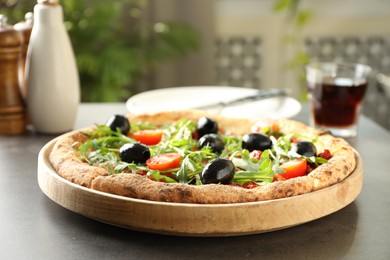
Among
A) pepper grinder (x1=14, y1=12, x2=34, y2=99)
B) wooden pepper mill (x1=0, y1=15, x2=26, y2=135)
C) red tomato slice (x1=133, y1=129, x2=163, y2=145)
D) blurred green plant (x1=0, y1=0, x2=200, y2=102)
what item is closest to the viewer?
red tomato slice (x1=133, y1=129, x2=163, y2=145)

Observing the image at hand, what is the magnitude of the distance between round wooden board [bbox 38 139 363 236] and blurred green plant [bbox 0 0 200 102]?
2.72m

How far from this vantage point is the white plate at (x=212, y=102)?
223 cm

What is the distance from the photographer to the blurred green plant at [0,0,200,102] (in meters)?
3.99

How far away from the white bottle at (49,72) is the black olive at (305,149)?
2.59 feet

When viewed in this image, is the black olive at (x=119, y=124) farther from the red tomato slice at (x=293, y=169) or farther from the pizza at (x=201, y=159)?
the red tomato slice at (x=293, y=169)

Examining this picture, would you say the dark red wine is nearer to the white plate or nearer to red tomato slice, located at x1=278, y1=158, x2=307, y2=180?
the white plate

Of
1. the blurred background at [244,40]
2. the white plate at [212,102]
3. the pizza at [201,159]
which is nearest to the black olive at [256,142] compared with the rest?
the pizza at [201,159]

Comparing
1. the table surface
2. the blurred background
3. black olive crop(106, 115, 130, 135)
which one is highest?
black olive crop(106, 115, 130, 135)

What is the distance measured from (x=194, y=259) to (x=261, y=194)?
0.61ft


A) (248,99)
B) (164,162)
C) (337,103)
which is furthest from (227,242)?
(248,99)

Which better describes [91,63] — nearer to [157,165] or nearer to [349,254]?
[157,165]

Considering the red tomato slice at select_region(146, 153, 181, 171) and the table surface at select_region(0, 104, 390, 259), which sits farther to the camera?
the red tomato slice at select_region(146, 153, 181, 171)

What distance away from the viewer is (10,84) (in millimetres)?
2043

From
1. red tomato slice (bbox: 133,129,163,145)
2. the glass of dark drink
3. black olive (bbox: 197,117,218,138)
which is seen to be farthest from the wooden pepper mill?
the glass of dark drink
